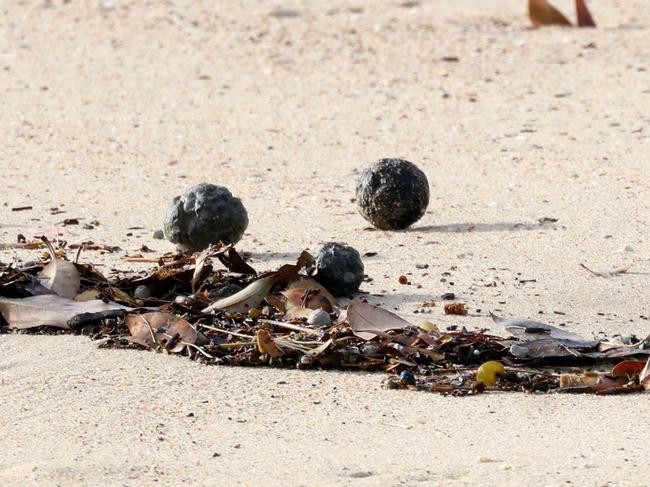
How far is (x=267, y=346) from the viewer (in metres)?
4.51

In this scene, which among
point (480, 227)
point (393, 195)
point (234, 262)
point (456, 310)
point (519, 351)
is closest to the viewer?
point (519, 351)

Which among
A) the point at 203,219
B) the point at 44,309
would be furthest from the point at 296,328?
the point at 203,219

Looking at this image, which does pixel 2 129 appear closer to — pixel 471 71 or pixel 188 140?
pixel 188 140

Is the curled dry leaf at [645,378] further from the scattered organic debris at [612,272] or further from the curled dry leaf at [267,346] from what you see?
the scattered organic debris at [612,272]

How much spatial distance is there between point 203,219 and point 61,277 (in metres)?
0.90

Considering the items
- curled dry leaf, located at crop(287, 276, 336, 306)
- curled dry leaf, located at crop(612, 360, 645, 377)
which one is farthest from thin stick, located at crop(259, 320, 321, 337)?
curled dry leaf, located at crop(612, 360, 645, 377)

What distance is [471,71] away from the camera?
993 centimetres

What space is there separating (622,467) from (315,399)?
106 centimetres

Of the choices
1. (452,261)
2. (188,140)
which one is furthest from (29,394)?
(188,140)

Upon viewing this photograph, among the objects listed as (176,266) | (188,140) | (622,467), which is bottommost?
(622,467)

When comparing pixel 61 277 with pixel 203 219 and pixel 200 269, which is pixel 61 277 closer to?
pixel 200 269

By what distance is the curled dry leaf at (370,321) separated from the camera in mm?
4590

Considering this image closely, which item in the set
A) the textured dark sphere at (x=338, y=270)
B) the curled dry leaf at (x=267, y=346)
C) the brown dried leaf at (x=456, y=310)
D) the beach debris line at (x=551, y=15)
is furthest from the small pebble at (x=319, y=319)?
the beach debris line at (x=551, y=15)

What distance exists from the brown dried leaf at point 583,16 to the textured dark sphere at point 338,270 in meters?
6.22
